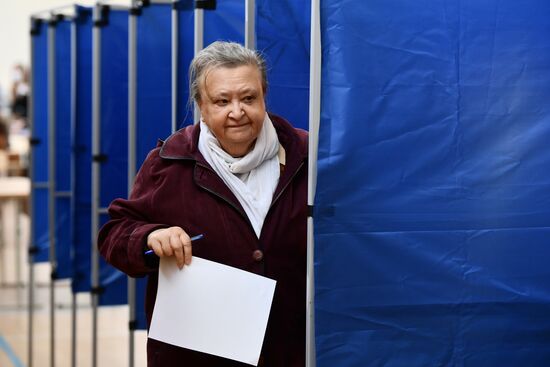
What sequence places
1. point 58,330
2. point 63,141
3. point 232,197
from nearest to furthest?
point 232,197
point 63,141
point 58,330

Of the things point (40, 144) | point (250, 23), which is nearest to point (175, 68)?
point (250, 23)

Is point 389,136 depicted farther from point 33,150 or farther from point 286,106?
point 33,150

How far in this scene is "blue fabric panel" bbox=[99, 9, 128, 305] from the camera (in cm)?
453

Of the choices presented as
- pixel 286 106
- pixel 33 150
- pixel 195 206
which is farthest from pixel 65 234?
pixel 195 206

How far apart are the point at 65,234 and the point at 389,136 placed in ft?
11.5

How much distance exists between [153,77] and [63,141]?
1337mm

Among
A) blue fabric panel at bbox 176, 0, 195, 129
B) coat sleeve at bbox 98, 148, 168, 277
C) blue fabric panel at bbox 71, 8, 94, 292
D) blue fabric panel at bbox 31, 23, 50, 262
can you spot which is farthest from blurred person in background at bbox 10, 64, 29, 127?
coat sleeve at bbox 98, 148, 168, 277

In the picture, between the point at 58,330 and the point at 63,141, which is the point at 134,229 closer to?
the point at 63,141

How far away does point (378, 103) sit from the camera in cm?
212

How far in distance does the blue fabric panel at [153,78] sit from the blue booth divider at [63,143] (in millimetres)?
1148

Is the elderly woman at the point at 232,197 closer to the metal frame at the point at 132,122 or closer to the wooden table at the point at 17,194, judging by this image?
the metal frame at the point at 132,122

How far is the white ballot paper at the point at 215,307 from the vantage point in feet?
6.75

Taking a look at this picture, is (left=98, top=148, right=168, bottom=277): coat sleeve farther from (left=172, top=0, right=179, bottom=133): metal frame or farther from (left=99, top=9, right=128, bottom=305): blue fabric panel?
(left=99, top=9, right=128, bottom=305): blue fabric panel

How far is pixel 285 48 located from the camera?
2.60m
